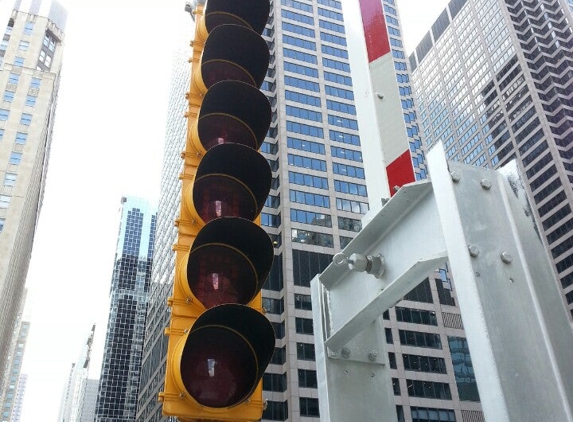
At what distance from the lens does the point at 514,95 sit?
119 metres

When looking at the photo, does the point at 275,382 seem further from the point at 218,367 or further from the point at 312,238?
the point at 218,367

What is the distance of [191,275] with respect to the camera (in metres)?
3.96

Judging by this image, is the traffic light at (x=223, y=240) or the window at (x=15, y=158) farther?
the window at (x=15, y=158)

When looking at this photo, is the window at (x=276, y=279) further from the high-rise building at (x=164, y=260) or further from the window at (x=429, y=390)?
the window at (x=429, y=390)

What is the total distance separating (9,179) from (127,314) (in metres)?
81.7

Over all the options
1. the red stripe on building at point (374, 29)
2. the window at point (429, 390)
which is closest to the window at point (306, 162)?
the window at point (429, 390)

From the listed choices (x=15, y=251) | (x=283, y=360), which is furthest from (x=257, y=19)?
(x=15, y=251)

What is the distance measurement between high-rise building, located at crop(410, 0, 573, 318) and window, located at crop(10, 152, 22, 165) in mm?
58651

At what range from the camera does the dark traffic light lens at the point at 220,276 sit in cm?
398

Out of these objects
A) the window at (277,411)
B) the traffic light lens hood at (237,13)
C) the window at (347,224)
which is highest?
the window at (347,224)

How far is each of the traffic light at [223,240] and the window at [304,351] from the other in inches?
2383

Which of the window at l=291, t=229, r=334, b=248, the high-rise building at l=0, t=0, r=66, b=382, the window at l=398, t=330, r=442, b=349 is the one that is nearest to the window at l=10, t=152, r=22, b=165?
the high-rise building at l=0, t=0, r=66, b=382

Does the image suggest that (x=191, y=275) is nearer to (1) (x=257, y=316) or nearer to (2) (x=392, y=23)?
(1) (x=257, y=316)

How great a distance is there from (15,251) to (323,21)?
58110mm
